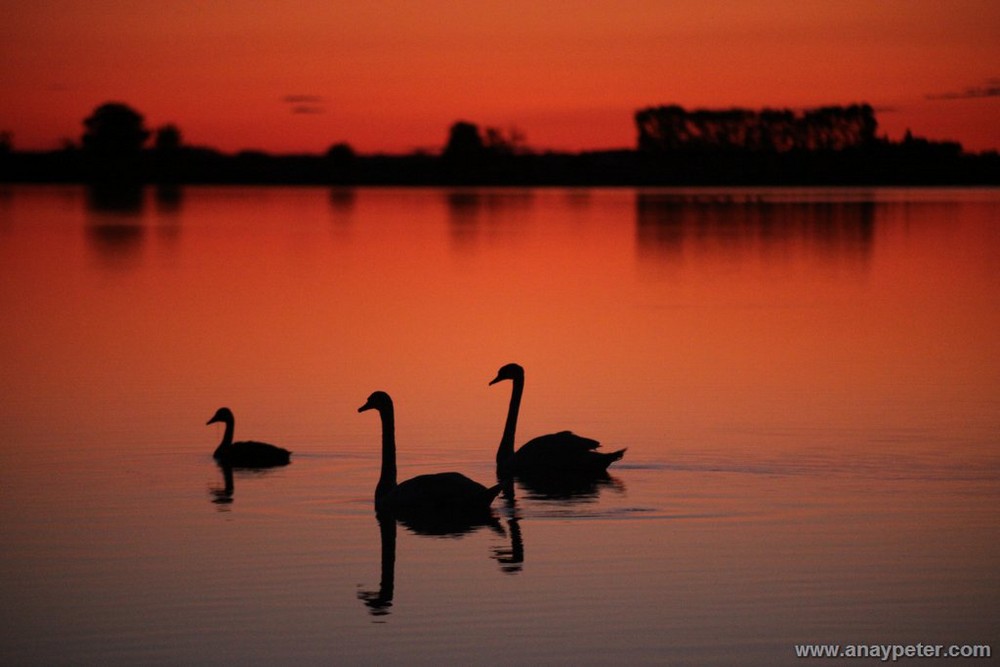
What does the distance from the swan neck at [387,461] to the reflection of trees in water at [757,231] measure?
115ft

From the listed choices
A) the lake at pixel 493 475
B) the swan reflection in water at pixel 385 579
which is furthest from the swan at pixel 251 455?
the swan reflection in water at pixel 385 579

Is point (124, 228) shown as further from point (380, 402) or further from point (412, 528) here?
point (412, 528)

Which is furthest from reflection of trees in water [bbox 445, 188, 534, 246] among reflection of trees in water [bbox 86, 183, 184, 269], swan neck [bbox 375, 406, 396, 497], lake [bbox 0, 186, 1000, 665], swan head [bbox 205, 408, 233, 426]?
swan neck [bbox 375, 406, 396, 497]

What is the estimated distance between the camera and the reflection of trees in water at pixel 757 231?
53.2 metres

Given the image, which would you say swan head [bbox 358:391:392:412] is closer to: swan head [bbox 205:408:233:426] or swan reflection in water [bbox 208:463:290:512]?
swan reflection in water [bbox 208:463:290:512]

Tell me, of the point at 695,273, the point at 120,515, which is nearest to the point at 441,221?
the point at 695,273

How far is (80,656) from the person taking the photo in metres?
9.97

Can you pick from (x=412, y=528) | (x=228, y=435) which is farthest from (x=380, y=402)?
(x=228, y=435)

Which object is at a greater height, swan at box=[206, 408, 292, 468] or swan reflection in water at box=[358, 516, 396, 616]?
swan at box=[206, 408, 292, 468]

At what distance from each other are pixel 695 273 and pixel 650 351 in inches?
665

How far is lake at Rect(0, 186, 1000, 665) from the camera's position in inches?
419

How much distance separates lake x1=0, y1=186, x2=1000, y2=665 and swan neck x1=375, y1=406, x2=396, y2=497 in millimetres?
316

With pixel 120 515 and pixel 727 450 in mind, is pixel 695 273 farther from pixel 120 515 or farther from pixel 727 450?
A: pixel 120 515

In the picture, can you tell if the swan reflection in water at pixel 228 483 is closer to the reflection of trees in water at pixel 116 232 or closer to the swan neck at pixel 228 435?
the swan neck at pixel 228 435
